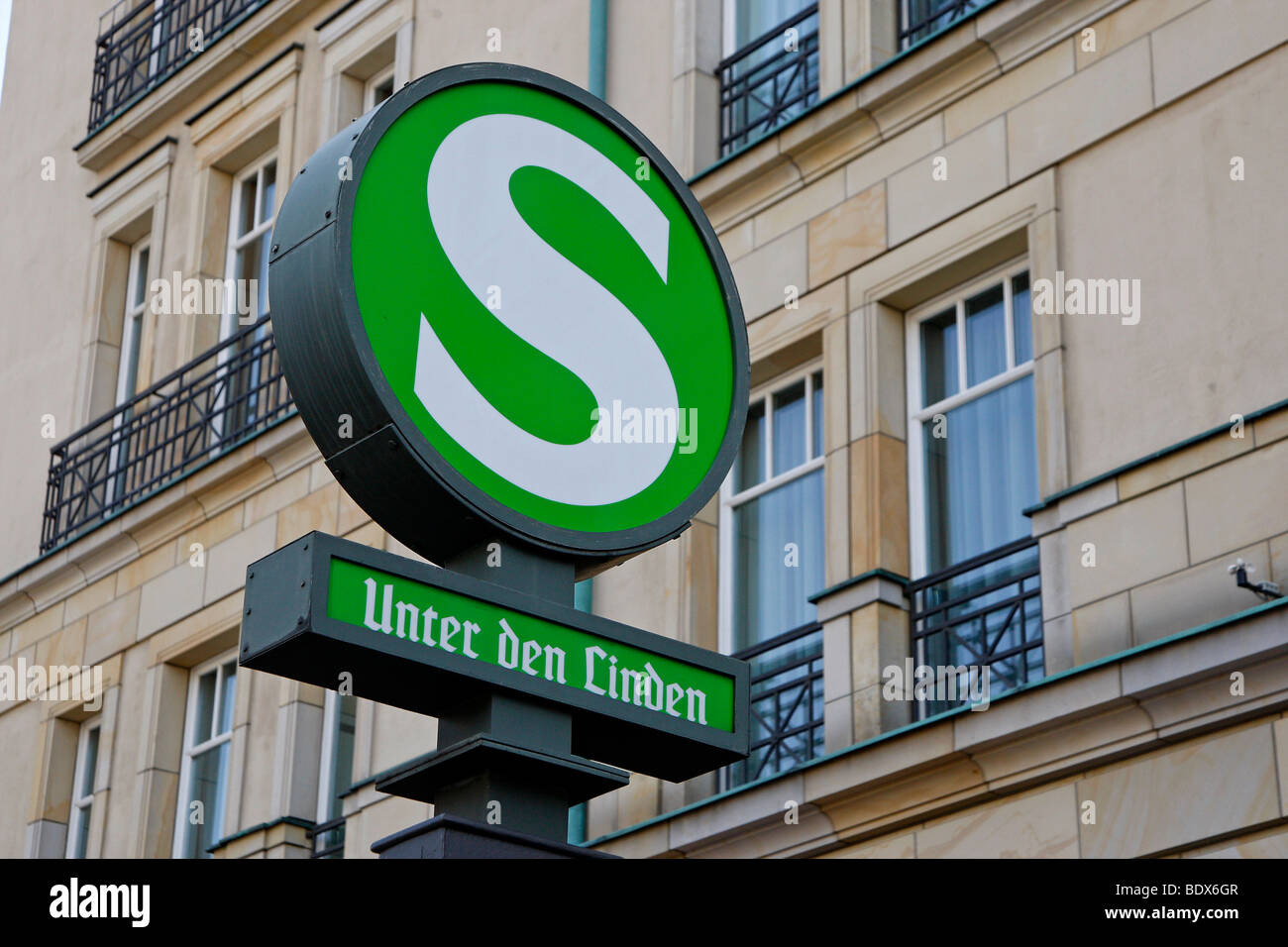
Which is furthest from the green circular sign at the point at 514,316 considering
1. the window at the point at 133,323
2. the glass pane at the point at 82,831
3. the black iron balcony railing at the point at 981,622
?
the window at the point at 133,323

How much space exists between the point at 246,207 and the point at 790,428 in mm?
6926

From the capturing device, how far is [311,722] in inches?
561

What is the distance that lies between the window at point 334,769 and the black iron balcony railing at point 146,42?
5.88m

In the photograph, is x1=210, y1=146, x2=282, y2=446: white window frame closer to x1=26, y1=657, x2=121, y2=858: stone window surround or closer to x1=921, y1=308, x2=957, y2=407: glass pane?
x1=26, y1=657, x2=121, y2=858: stone window surround

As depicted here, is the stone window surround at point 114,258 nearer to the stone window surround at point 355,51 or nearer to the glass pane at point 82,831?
the stone window surround at point 355,51

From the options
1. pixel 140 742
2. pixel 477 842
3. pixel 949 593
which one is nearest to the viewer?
pixel 477 842

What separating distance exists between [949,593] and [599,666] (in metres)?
6.92

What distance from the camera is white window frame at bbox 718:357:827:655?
11711 millimetres

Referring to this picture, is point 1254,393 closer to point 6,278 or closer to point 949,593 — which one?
point 949,593

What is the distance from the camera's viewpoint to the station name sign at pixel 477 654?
3566 millimetres

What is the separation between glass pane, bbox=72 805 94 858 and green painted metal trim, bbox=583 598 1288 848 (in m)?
5.67

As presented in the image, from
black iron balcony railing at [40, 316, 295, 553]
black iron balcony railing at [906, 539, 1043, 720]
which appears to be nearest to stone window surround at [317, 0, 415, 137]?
black iron balcony railing at [40, 316, 295, 553]

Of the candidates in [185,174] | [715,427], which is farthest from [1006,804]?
[185,174]

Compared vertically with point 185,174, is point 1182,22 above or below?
below
